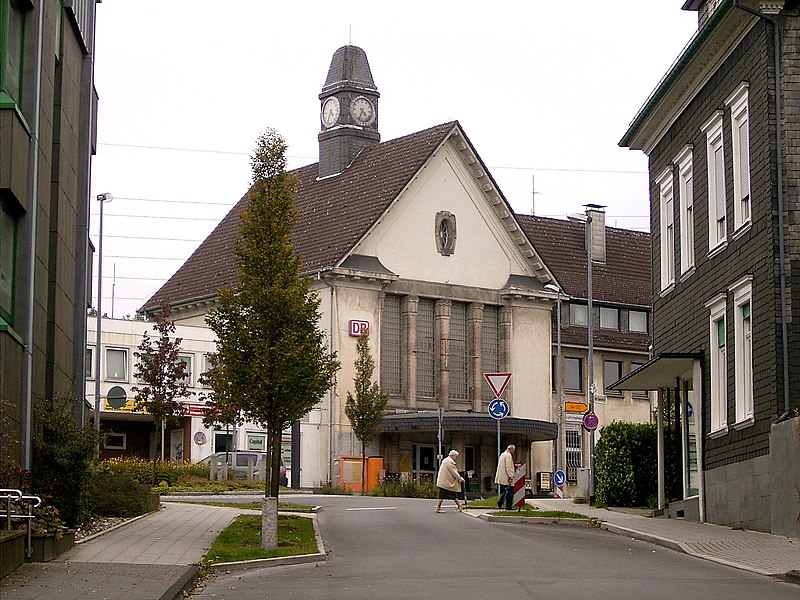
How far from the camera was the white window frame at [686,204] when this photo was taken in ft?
105

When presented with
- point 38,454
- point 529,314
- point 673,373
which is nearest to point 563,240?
point 529,314

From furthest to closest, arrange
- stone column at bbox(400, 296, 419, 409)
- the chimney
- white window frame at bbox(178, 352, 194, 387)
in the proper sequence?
the chimney → white window frame at bbox(178, 352, 194, 387) → stone column at bbox(400, 296, 419, 409)

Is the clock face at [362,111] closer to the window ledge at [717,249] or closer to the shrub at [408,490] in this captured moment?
the shrub at [408,490]

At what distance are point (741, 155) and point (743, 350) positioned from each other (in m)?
3.48

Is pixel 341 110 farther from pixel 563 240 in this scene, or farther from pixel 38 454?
pixel 38 454

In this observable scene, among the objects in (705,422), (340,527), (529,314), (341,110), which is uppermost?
(341,110)

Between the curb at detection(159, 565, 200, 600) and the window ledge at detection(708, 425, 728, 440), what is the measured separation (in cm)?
1305

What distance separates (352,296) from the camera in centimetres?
6391

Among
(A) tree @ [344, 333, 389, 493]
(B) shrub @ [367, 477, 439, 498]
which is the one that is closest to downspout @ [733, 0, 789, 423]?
(B) shrub @ [367, 477, 439, 498]

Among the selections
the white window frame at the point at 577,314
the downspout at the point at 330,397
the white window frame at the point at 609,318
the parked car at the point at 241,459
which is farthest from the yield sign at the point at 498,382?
the white window frame at the point at 609,318

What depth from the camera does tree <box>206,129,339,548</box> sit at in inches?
1070

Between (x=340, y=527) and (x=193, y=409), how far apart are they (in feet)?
129

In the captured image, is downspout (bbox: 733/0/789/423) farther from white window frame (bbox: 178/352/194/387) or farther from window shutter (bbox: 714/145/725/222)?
white window frame (bbox: 178/352/194/387)

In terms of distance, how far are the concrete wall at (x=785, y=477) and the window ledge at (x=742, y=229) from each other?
4.00 metres
